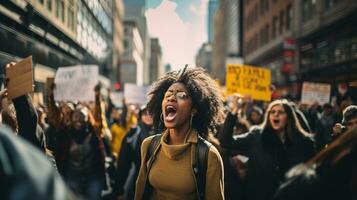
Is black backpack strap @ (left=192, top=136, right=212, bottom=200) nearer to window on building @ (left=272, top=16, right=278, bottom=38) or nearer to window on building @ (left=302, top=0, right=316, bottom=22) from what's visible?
window on building @ (left=302, top=0, right=316, bottom=22)

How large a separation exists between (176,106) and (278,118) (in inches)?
80.4

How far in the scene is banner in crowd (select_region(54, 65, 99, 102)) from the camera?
7.82m

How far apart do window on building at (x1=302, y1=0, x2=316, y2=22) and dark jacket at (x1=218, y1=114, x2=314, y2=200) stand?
23.0 m

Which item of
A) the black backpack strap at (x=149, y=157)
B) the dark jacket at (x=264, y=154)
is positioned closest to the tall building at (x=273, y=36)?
the dark jacket at (x=264, y=154)

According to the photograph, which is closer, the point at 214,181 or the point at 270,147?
the point at 214,181

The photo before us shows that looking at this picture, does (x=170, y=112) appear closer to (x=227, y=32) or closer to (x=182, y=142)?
(x=182, y=142)

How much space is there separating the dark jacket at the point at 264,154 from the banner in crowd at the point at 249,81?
4.15 m

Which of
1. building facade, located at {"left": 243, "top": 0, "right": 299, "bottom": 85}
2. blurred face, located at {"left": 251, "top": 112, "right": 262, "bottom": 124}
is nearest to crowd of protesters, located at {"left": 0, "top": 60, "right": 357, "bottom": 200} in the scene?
blurred face, located at {"left": 251, "top": 112, "right": 262, "bottom": 124}

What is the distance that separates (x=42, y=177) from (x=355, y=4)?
20.5 meters

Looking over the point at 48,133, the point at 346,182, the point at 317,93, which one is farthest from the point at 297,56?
the point at 346,182

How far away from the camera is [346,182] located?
5.20 ft

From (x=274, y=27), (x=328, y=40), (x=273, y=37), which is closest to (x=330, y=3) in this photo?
(x=328, y=40)

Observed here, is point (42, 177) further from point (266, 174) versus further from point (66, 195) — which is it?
point (266, 174)

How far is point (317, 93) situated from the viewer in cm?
1005
